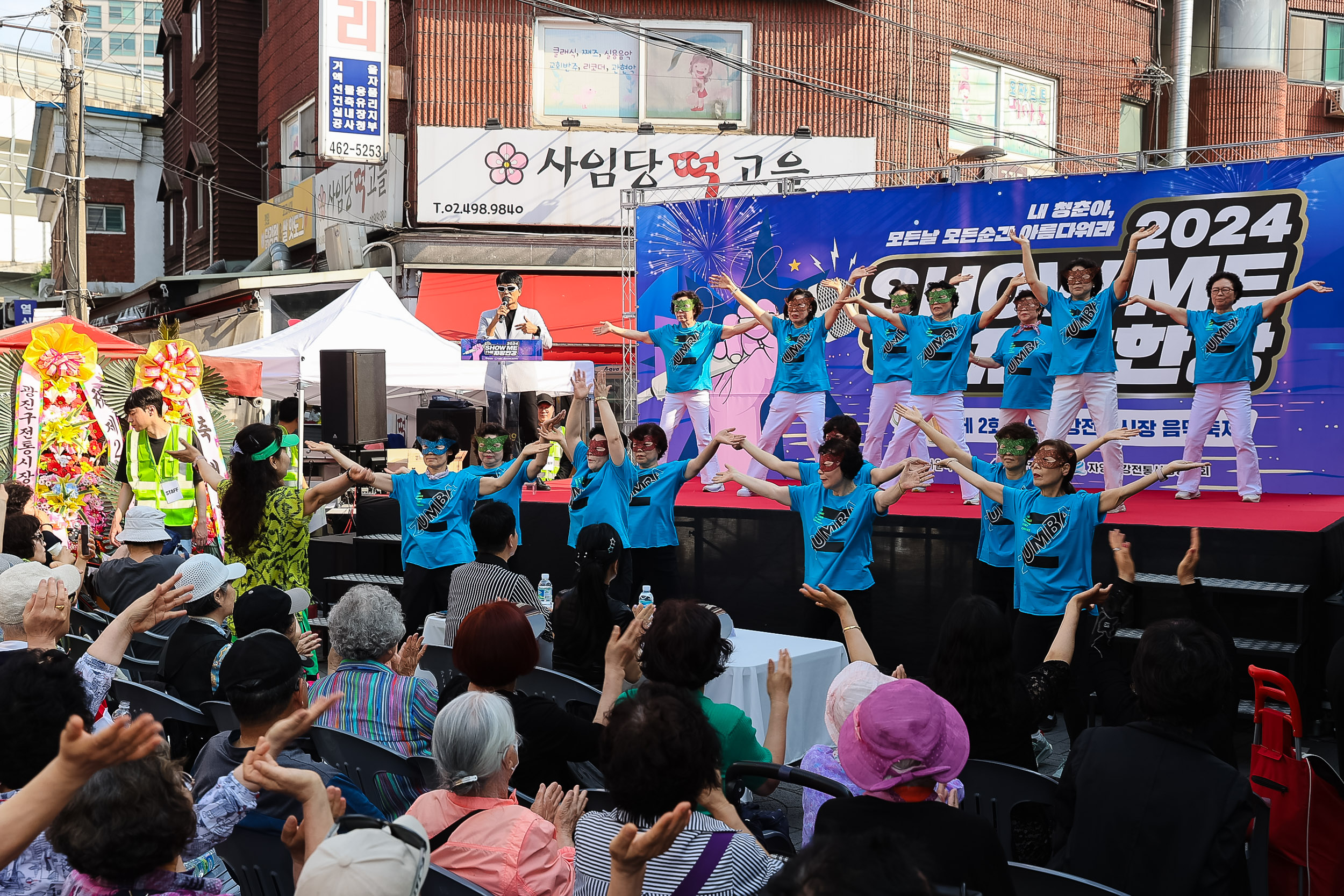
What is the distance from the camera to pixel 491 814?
2.65m

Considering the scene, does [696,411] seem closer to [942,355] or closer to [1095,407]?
[942,355]

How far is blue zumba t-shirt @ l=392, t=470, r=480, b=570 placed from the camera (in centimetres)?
674

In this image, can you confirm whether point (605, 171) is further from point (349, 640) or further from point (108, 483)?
point (349, 640)

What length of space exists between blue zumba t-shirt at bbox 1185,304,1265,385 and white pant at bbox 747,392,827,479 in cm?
285

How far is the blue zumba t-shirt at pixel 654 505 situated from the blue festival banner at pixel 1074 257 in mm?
3777

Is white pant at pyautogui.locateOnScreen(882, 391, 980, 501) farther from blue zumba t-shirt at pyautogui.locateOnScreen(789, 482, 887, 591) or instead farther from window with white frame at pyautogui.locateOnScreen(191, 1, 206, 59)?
window with white frame at pyautogui.locateOnScreen(191, 1, 206, 59)

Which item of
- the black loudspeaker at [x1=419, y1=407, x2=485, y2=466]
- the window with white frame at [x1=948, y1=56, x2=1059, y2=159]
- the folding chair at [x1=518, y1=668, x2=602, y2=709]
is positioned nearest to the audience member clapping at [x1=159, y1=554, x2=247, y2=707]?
the folding chair at [x1=518, y1=668, x2=602, y2=709]

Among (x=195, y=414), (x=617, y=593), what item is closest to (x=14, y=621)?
(x=617, y=593)

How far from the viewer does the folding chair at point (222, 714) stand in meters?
3.78

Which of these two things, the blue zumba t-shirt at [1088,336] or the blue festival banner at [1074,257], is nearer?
the blue zumba t-shirt at [1088,336]

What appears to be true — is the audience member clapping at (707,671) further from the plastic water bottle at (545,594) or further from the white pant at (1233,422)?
the white pant at (1233,422)

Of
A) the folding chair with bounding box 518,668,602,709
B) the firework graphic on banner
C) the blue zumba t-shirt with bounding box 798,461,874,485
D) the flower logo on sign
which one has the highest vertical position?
the flower logo on sign

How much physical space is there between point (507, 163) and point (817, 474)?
11.4 m

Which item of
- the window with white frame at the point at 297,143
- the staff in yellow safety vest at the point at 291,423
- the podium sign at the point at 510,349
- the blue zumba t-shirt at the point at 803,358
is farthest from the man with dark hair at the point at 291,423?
the window with white frame at the point at 297,143
